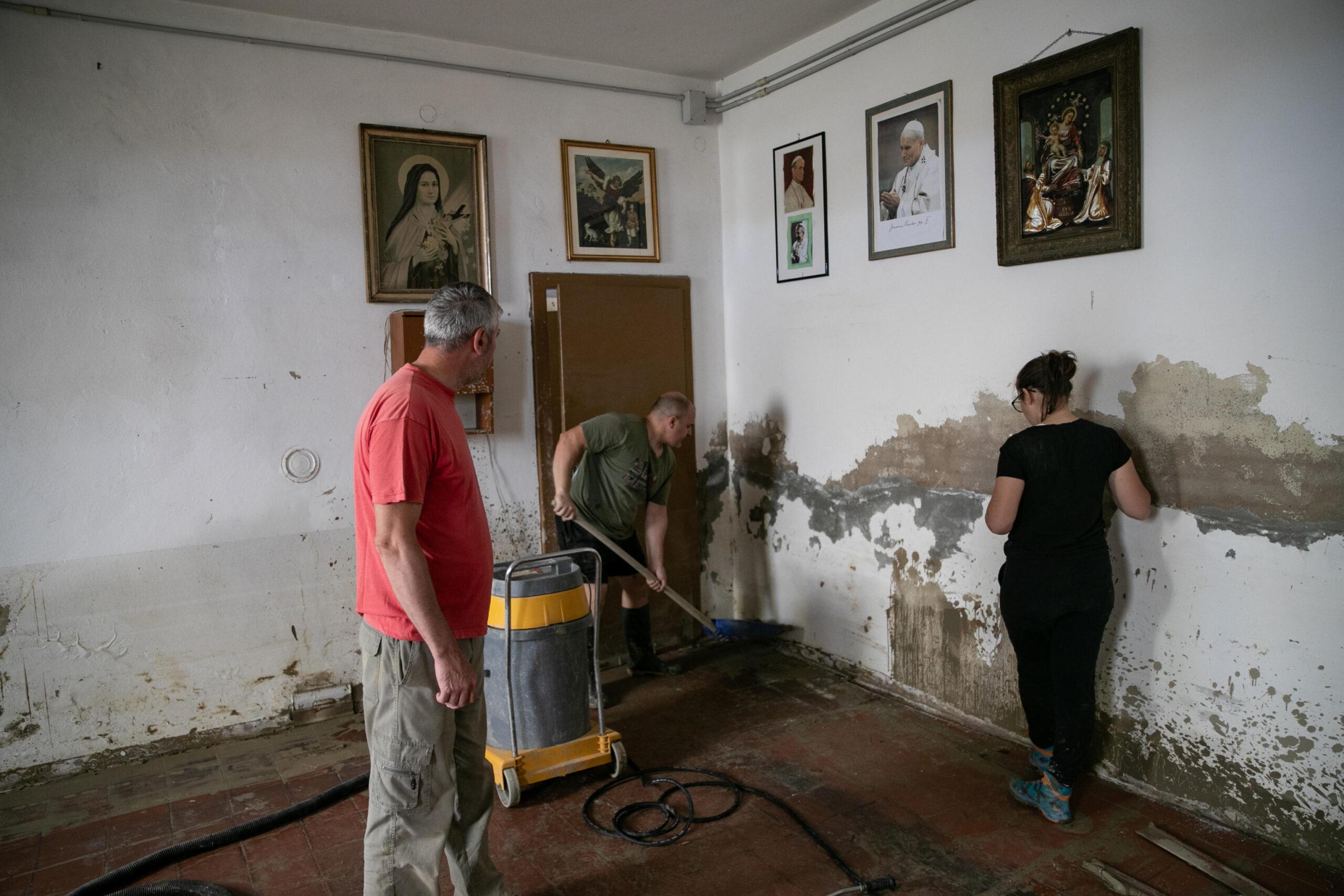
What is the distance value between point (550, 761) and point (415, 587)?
1.50 metres

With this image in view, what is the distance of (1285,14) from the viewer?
2.66m

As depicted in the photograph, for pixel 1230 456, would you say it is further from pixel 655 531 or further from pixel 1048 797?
pixel 655 531

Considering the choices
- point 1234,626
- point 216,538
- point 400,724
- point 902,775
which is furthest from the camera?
point 216,538

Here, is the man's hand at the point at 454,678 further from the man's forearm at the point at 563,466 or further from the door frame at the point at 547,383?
the door frame at the point at 547,383

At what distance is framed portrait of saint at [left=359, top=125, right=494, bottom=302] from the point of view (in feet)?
13.7

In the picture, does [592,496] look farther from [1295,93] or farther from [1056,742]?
[1295,93]

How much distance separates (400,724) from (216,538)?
222cm

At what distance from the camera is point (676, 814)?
3168mm

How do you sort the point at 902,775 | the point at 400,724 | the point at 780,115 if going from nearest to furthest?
1. the point at 400,724
2. the point at 902,775
3. the point at 780,115

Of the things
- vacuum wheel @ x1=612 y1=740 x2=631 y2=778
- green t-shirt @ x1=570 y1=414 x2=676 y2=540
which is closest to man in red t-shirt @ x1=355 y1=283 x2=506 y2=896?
vacuum wheel @ x1=612 y1=740 x2=631 y2=778

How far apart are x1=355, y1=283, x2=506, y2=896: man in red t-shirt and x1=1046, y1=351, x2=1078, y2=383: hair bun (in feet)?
6.41

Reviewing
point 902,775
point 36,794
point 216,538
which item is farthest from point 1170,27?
point 36,794

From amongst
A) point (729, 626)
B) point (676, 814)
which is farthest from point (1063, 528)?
point (729, 626)

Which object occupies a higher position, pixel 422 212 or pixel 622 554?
pixel 422 212
